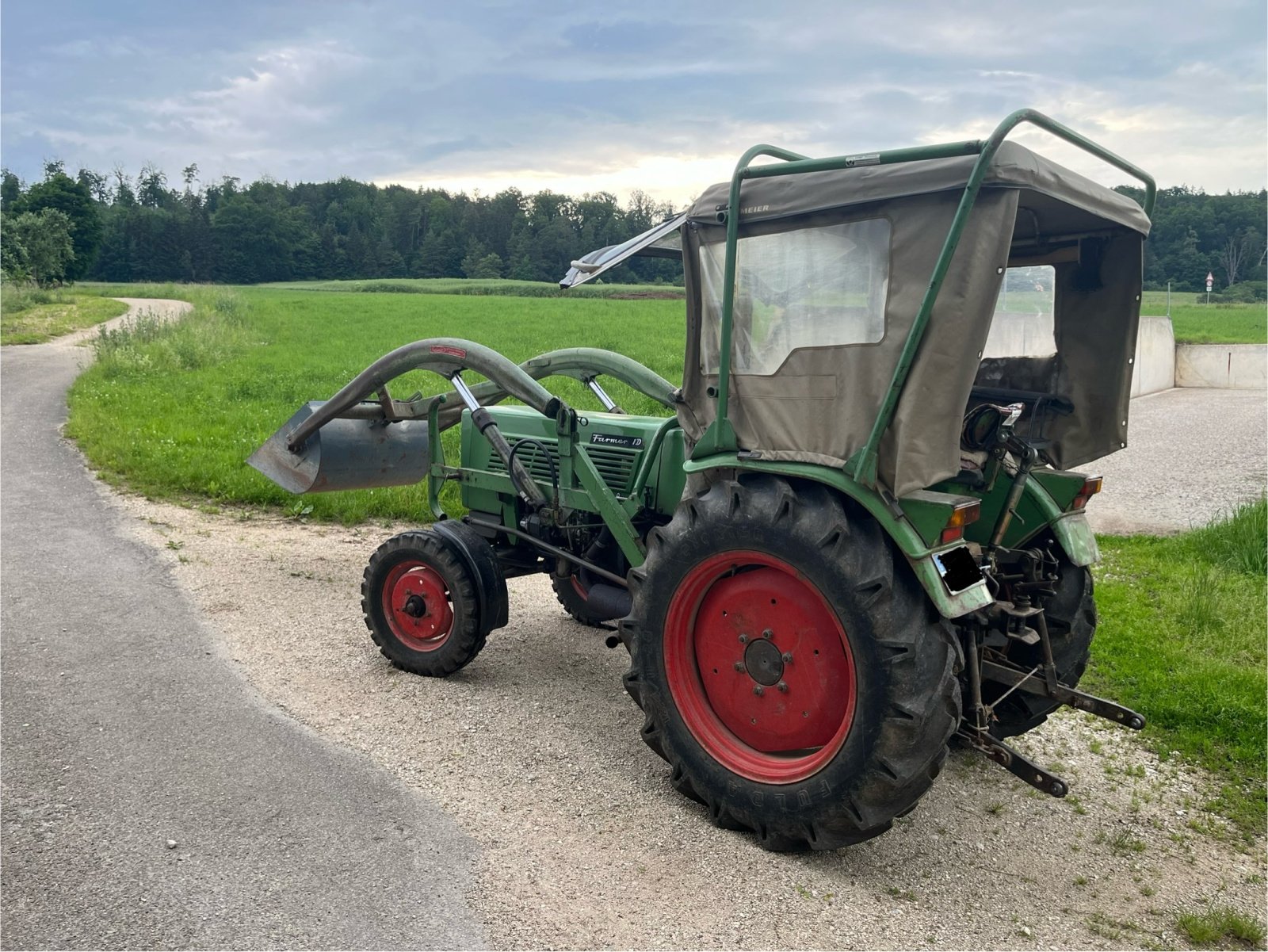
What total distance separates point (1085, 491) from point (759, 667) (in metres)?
1.70

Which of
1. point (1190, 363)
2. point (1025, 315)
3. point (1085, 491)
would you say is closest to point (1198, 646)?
point (1085, 491)

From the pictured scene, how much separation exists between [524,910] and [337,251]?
85492 mm

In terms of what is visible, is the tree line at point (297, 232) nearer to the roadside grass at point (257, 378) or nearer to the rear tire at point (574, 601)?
the roadside grass at point (257, 378)

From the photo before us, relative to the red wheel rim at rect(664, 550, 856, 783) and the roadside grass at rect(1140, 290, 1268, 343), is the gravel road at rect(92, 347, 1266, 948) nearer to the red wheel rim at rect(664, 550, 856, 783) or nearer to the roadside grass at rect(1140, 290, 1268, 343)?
the red wheel rim at rect(664, 550, 856, 783)

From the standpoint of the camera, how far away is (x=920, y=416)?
3.27 metres

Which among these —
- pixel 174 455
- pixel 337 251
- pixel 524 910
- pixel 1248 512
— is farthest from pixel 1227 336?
pixel 337 251

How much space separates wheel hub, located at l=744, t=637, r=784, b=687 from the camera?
3721 mm

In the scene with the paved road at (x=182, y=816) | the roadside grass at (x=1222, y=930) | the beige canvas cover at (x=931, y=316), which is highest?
the beige canvas cover at (x=931, y=316)

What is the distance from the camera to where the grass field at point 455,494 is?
505cm

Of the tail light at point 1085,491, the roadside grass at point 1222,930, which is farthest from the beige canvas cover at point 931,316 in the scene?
the roadside grass at point 1222,930

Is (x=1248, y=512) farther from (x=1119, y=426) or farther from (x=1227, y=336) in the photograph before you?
(x=1227, y=336)

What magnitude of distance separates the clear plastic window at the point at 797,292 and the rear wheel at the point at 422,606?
80.3 inches

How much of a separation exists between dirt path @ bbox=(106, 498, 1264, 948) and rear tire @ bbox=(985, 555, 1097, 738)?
0.34m

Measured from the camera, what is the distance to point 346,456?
20.8 feet
